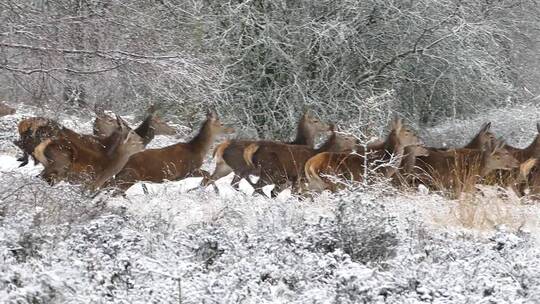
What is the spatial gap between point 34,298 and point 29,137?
27.0ft

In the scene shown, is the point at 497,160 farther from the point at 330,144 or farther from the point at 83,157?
the point at 83,157

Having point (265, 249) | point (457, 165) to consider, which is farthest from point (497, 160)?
point (265, 249)

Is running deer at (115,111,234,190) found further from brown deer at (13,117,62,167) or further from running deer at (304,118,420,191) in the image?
running deer at (304,118,420,191)

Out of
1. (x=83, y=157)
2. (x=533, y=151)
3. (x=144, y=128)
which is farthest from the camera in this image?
(x=533, y=151)

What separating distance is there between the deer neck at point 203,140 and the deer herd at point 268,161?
0.06 feet

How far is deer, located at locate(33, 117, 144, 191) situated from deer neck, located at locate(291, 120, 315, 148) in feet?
12.2

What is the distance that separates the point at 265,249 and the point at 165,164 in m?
5.70

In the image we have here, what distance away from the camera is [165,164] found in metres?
13.1

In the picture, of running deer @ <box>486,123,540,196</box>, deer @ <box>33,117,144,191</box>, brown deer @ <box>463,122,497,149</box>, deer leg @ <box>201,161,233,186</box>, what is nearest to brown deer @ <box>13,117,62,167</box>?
deer @ <box>33,117,144,191</box>

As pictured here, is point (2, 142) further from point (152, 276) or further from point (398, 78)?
point (152, 276)

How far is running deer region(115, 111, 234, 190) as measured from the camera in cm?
1282

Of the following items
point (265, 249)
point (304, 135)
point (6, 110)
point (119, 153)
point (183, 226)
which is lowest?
point (6, 110)

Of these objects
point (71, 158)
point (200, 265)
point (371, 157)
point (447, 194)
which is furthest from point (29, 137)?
point (200, 265)

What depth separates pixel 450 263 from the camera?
24.2 ft
